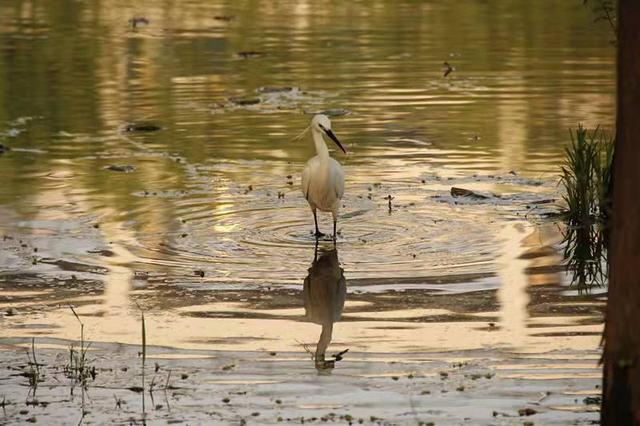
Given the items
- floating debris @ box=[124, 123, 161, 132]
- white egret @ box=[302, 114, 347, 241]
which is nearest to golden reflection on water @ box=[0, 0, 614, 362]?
floating debris @ box=[124, 123, 161, 132]

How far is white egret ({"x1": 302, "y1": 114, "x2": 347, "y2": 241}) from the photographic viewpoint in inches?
645

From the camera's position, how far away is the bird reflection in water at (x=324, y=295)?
39.0 ft

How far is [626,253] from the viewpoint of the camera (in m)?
8.20

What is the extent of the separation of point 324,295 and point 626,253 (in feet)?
19.3

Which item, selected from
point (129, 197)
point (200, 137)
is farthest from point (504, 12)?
point (129, 197)

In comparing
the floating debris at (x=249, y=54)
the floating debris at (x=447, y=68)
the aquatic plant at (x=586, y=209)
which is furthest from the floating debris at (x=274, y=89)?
the aquatic plant at (x=586, y=209)

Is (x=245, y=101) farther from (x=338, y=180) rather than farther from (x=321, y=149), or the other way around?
(x=338, y=180)

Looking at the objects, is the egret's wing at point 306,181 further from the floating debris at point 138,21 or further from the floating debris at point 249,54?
the floating debris at point 138,21

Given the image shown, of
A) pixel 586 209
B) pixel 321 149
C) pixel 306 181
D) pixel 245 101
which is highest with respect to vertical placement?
pixel 321 149

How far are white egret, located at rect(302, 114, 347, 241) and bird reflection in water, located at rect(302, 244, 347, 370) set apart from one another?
0.71m

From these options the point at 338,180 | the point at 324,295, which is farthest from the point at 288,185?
the point at 324,295

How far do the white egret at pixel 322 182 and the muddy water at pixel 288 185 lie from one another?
15.7 inches

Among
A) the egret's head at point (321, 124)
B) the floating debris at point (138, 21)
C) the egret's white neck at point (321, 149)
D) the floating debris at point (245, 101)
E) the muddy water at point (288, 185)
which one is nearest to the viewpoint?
the muddy water at point (288, 185)

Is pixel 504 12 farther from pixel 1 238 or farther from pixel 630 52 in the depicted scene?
pixel 630 52
